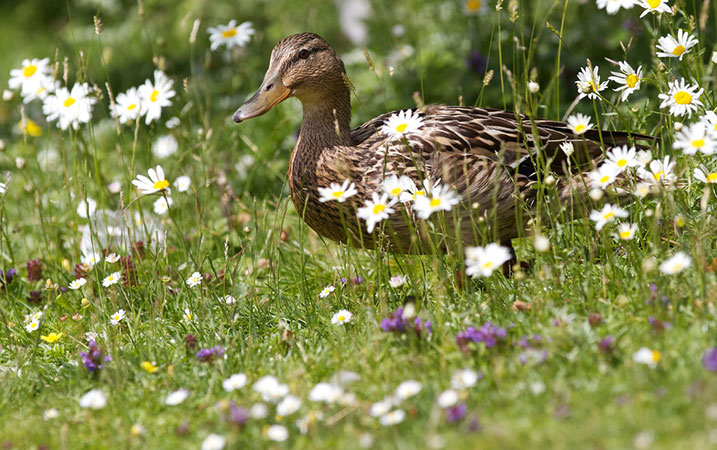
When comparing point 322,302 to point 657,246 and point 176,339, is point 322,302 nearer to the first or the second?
point 176,339

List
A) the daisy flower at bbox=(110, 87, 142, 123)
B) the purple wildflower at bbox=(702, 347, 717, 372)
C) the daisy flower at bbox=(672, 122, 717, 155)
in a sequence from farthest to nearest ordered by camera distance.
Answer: the daisy flower at bbox=(110, 87, 142, 123) < the daisy flower at bbox=(672, 122, 717, 155) < the purple wildflower at bbox=(702, 347, 717, 372)

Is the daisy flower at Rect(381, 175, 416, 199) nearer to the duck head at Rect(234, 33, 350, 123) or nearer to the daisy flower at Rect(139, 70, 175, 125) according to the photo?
the duck head at Rect(234, 33, 350, 123)

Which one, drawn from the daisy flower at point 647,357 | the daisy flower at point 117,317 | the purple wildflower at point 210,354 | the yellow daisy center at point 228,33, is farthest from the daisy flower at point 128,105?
the daisy flower at point 647,357

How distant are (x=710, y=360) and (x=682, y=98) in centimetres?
137

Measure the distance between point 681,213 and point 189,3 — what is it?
7.25m

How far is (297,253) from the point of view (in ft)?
14.7

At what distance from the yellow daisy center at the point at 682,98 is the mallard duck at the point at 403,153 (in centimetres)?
29

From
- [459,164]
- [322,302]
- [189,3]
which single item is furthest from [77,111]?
[189,3]

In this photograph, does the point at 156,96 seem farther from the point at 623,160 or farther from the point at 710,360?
the point at 710,360

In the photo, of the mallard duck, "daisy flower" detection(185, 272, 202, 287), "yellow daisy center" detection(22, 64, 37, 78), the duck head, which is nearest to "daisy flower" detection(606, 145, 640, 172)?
the mallard duck

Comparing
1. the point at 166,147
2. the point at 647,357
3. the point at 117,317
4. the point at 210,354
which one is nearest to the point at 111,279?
the point at 117,317

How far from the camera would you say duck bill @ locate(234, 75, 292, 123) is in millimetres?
4031

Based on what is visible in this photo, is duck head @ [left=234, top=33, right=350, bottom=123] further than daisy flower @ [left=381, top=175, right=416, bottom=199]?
Yes

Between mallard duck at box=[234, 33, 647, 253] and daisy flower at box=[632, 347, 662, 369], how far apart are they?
114 cm
